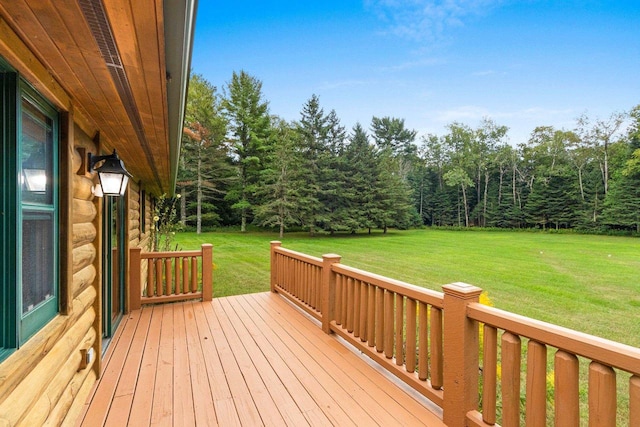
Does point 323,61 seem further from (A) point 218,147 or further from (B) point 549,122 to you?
(B) point 549,122

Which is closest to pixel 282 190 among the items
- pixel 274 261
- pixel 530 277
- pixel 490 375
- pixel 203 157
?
pixel 203 157

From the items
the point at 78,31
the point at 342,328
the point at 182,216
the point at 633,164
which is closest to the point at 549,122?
the point at 633,164

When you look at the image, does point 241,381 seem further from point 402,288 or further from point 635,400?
point 635,400

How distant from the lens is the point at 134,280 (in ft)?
14.5

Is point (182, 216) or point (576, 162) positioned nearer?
point (182, 216)

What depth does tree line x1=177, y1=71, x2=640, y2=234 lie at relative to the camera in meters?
20.5

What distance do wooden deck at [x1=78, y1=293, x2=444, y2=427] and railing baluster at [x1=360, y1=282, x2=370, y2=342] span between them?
0.22 meters

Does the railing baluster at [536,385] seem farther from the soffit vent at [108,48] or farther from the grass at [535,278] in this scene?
the soffit vent at [108,48]

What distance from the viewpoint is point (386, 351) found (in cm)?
266

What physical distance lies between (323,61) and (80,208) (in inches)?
680

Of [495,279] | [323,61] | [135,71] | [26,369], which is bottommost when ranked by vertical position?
[495,279]

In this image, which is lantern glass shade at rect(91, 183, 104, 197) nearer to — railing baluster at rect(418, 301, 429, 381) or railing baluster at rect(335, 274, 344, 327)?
railing baluster at rect(335, 274, 344, 327)

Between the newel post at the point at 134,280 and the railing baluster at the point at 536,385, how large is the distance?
181 inches

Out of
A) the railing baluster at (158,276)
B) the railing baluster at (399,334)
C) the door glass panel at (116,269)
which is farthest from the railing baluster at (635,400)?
the railing baluster at (158,276)
